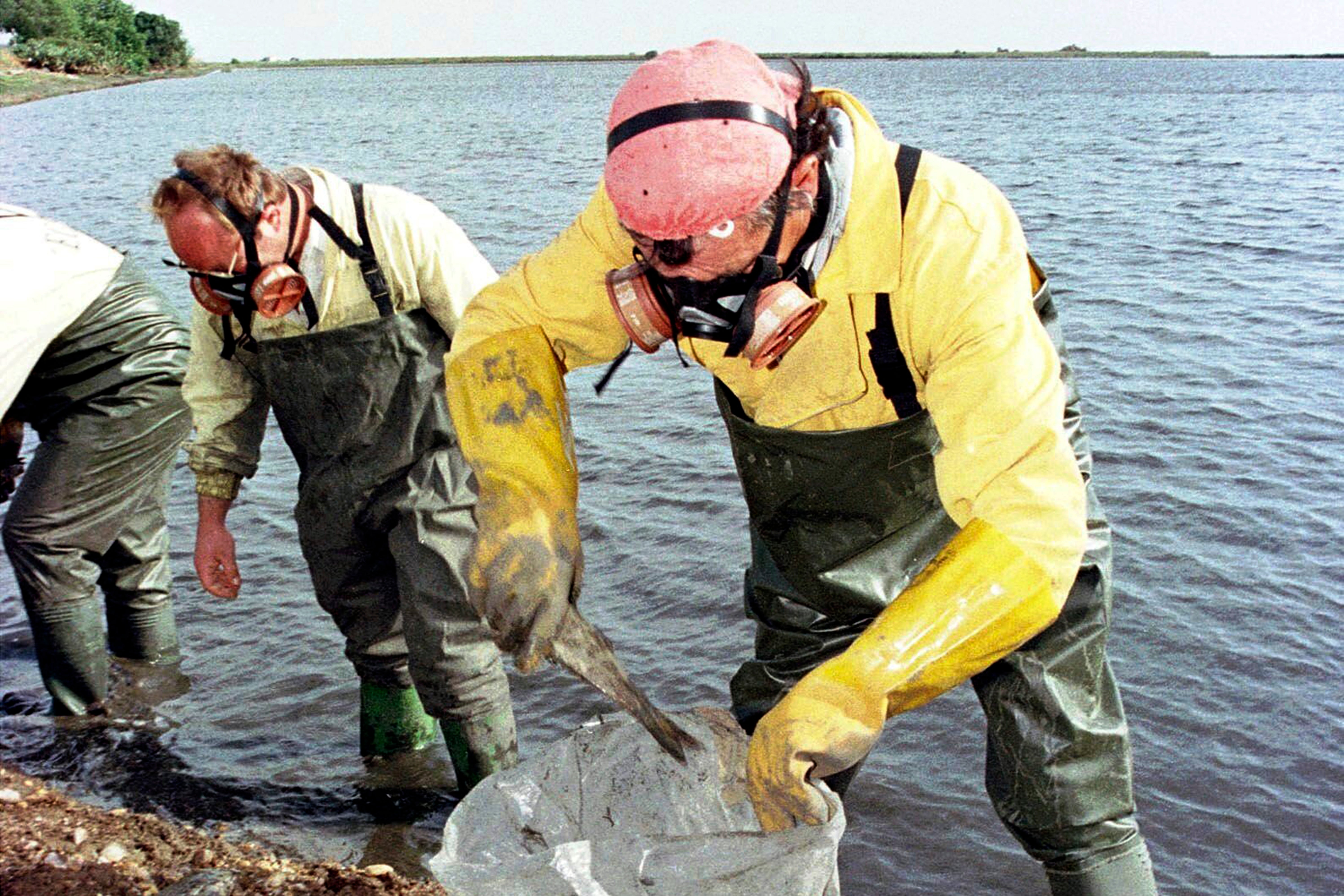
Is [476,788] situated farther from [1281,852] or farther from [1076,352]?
[1076,352]

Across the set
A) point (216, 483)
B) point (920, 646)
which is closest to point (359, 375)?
point (216, 483)

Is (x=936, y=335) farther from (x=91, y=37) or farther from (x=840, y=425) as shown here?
(x=91, y=37)

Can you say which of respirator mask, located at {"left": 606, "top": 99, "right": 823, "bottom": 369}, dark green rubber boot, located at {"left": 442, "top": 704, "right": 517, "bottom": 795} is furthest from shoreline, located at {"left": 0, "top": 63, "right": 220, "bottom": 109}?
respirator mask, located at {"left": 606, "top": 99, "right": 823, "bottom": 369}

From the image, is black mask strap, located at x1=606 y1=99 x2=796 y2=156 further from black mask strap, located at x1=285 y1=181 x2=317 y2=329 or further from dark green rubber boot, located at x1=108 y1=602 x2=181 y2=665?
dark green rubber boot, located at x1=108 y1=602 x2=181 y2=665

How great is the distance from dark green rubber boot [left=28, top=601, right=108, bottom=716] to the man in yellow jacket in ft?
7.46

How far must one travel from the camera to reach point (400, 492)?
3.28 m

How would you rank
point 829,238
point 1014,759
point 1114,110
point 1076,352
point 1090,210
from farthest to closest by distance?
point 1114,110, point 1090,210, point 1076,352, point 1014,759, point 829,238

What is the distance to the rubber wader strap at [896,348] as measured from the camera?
2037 millimetres

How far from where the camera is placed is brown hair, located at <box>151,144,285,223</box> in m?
3.02

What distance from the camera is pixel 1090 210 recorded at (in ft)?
45.5

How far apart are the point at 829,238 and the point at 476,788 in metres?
1.24

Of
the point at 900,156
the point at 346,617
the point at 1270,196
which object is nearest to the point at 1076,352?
the point at 346,617

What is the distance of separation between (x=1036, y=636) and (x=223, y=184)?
82.4 inches

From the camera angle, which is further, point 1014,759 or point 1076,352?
point 1076,352
